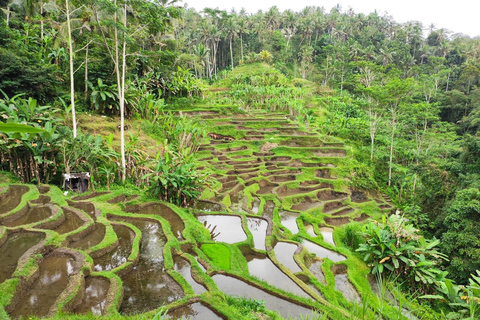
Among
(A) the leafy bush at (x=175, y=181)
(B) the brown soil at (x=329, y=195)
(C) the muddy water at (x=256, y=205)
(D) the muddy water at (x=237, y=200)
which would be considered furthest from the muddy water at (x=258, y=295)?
(B) the brown soil at (x=329, y=195)

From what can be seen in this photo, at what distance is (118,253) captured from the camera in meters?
6.76

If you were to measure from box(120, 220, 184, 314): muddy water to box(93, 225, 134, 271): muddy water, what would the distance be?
1.07 feet

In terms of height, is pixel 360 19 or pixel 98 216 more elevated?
pixel 360 19

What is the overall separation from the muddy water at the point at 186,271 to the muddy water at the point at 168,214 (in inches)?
53.8

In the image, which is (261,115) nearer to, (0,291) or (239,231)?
(239,231)

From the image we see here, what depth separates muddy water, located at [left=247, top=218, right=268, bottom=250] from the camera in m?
9.12

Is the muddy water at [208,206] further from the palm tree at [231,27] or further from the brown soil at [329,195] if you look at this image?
the palm tree at [231,27]

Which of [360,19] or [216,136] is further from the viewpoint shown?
[360,19]

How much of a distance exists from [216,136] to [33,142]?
14182 millimetres

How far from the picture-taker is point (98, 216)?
807 cm

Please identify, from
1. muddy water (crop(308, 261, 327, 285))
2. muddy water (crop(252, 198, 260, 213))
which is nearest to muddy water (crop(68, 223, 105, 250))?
muddy water (crop(308, 261, 327, 285))

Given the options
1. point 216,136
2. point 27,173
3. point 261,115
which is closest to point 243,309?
point 27,173

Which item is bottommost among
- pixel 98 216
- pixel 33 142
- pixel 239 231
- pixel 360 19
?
pixel 239 231

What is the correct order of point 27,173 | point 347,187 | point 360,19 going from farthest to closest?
point 360,19 → point 347,187 → point 27,173
